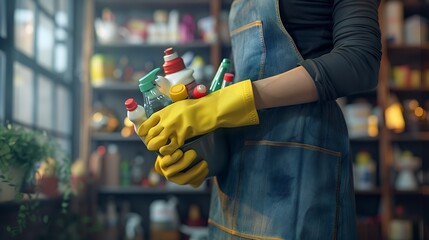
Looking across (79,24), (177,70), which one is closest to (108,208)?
(79,24)

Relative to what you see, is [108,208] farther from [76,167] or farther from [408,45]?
[408,45]

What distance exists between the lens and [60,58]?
4129mm

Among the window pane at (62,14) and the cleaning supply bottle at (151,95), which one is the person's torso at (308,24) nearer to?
the cleaning supply bottle at (151,95)

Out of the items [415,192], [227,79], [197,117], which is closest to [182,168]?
[197,117]

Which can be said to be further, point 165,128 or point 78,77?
point 78,77

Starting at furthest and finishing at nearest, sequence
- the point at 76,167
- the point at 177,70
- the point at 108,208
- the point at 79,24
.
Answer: the point at 79,24, the point at 108,208, the point at 76,167, the point at 177,70

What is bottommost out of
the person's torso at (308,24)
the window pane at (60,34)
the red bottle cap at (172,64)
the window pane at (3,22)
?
the red bottle cap at (172,64)

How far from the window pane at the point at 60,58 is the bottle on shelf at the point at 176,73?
3069 millimetres

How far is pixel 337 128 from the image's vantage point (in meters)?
1.08

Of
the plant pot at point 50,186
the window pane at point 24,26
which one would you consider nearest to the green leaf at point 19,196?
the plant pot at point 50,186

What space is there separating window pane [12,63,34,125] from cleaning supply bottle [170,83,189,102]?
200cm

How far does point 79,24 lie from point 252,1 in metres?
3.57

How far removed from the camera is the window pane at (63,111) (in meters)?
4.10

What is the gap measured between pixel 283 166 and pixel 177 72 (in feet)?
0.86
